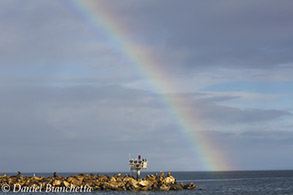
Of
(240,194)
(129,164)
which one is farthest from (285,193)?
(129,164)

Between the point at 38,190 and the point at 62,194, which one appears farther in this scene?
the point at 38,190

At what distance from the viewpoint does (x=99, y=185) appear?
311ft

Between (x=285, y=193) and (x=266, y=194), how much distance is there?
4.85 m

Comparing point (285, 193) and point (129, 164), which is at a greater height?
point (129, 164)

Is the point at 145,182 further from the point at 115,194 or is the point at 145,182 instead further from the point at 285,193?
the point at 285,193
